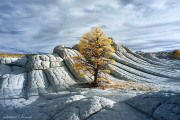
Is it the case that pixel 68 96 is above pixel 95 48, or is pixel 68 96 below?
below

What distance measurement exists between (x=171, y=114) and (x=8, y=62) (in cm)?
2813

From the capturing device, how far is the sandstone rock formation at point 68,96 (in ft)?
18.7

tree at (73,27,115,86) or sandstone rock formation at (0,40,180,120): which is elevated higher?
tree at (73,27,115,86)

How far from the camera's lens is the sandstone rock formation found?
5.70m

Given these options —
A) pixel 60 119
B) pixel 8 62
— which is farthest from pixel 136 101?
pixel 8 62

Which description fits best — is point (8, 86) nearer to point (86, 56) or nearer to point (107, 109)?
point (86, 56)

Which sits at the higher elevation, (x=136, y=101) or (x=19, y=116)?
(x=136, y=101)

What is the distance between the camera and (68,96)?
34.2 ft

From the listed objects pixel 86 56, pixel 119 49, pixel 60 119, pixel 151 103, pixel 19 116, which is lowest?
pixel 19 116

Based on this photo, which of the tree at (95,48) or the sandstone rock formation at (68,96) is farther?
the tree at (95,48)

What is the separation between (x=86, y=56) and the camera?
50.3 feet

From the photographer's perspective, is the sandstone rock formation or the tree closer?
the sandstone rock formation

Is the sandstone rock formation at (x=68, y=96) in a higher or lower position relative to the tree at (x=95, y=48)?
lower

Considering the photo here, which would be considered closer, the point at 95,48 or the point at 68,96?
the point at 68,96
